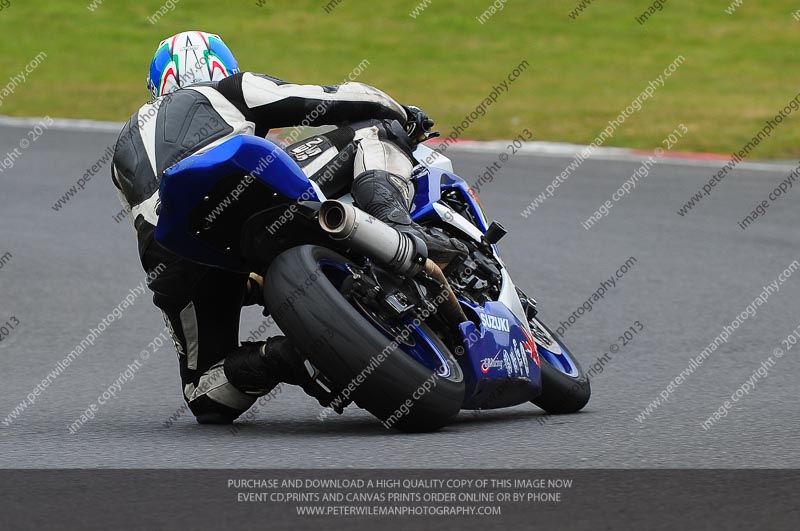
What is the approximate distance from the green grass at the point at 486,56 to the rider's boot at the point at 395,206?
993 centimetres

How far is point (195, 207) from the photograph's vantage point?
450cm

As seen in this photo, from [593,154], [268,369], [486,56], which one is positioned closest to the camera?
[268,369]

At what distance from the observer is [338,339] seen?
171 inches

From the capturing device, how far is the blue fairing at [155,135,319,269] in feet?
14.3

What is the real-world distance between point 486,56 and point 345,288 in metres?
19.0

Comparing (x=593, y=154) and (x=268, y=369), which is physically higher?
(x=268, y=369)

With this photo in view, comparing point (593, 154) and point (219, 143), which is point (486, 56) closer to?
point (593, 154)

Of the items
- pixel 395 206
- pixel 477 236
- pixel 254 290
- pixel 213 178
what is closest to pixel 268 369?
pixel 254 290

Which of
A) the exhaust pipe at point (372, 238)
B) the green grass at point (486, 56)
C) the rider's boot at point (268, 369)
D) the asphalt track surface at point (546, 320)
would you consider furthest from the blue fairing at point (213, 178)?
the green grass at point (486, 56)

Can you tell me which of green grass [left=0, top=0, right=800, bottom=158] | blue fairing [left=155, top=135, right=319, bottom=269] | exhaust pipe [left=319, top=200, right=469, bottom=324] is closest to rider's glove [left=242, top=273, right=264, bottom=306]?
blue fairing [left=155, top=135, right=319, bottom=269]

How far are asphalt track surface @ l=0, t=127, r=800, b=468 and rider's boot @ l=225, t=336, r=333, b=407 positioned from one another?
0.58 feet

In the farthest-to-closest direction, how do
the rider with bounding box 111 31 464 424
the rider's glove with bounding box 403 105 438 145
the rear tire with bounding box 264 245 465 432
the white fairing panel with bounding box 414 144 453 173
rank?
the white fairing panel with bounding box 414 144 453 173 < the rider's glove with bounding box 403 105 438 145 < the rider with bounding box 111 31 464 424 < the rear tire with bounding box 264 245 465 432

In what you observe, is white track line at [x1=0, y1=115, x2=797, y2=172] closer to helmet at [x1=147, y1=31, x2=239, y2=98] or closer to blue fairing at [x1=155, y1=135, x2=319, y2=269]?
helmet at [x1=147, y1=31, x2=239, y2=98]
